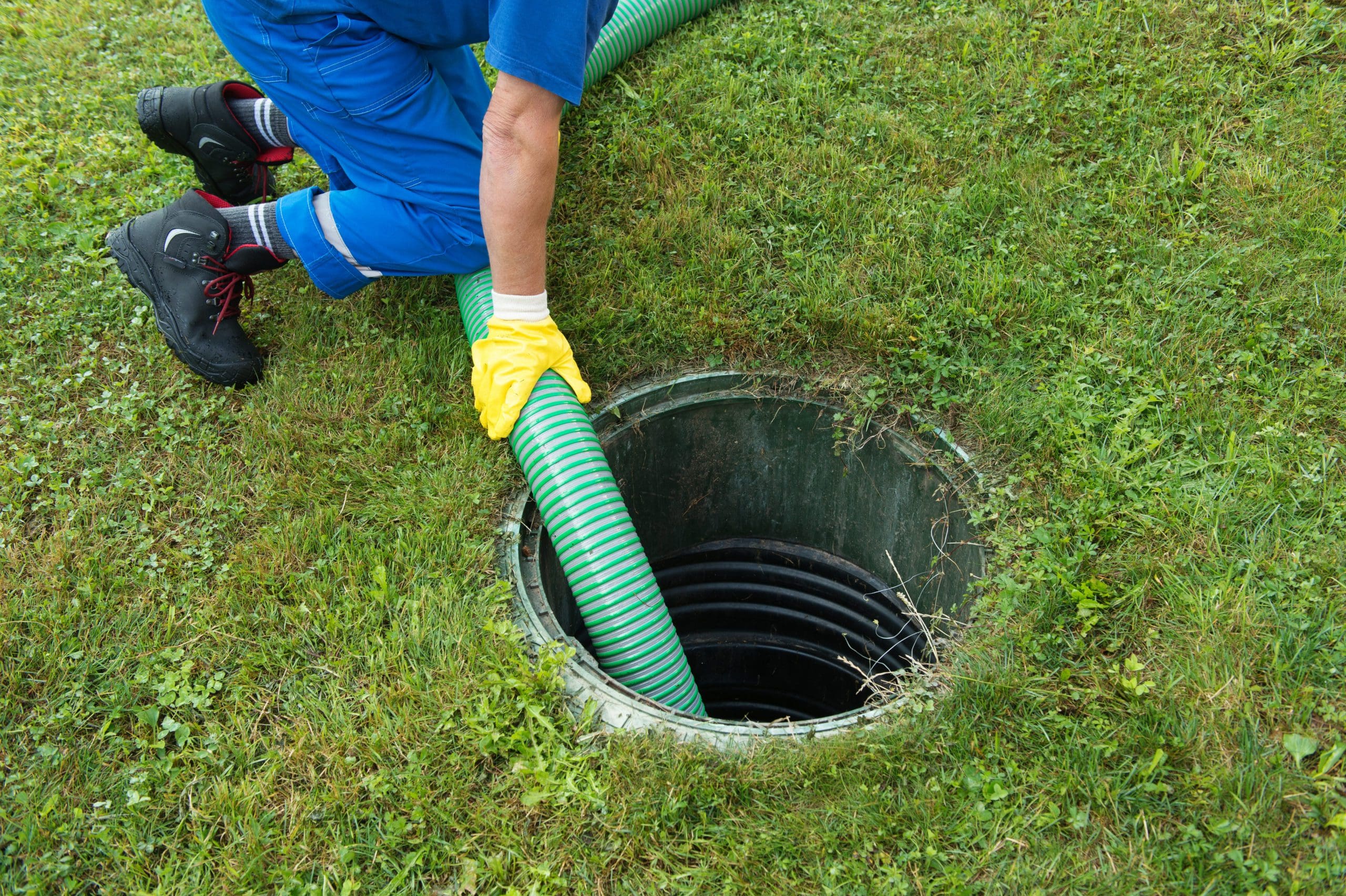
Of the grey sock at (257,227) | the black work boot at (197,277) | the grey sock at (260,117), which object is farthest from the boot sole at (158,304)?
the grey sock at (260,117)

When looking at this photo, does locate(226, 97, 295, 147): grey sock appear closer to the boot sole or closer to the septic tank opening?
the boot sole

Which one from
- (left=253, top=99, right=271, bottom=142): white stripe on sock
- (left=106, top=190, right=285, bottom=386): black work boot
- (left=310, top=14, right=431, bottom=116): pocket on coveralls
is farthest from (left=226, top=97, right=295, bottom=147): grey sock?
(left=310, top=14, right=431, bottom=116): pocket on coveralls

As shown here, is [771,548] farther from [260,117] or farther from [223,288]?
[260,117]

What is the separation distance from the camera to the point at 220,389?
2.99 metres

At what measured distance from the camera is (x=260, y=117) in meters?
3.39

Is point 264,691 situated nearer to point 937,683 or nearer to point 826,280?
point 937,683

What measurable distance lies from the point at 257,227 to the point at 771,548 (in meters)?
2.11

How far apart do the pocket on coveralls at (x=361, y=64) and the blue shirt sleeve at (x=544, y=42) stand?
624mm

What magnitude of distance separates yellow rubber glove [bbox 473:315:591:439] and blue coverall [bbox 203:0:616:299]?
47 centimetres

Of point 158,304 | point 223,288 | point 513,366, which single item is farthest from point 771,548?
point 158,304

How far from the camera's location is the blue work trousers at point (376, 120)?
2674 mm

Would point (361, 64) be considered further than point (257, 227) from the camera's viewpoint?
No

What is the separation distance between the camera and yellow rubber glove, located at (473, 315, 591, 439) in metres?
2.62

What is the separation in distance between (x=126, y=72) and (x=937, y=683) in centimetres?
438
